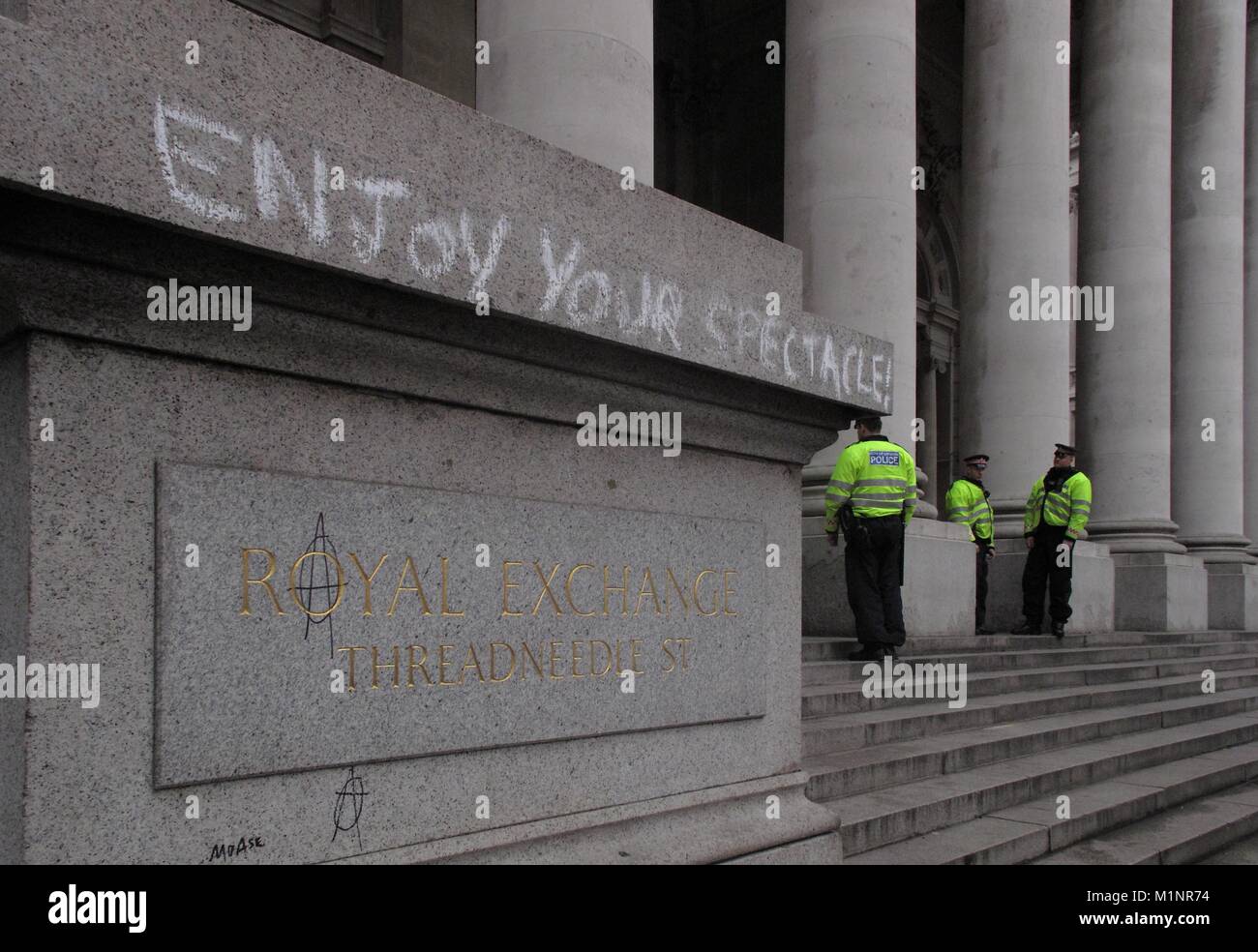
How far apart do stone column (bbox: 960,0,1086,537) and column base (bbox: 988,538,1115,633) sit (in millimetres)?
379

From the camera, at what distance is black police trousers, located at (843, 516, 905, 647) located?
8.25 metres

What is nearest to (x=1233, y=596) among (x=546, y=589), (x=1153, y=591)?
(x=1153, y=591)

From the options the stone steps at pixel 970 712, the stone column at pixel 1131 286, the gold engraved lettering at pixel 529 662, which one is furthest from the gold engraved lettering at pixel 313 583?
the stone column at pixel 1131 286

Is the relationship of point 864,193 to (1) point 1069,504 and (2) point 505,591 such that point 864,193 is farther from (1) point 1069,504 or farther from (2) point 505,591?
(2) point 505,591

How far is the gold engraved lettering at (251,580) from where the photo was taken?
253 centimetres

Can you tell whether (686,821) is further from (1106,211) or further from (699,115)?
(699,115)

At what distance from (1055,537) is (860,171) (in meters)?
4.89

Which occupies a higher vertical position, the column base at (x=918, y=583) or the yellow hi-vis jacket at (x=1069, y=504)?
the yellow hi-vis jacket at (x=1069, y=504)

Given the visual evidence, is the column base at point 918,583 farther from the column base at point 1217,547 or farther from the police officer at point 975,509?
the column base at point 1217,547

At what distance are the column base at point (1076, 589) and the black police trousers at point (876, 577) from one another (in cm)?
598

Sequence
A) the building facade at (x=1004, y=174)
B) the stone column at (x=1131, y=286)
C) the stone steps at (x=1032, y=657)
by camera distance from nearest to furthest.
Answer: the stone steps at (x=1032, y=657) → the building facade at (x=1004, y=174) → the stone column at (x=1131, y=286)

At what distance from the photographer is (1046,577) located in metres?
12.9

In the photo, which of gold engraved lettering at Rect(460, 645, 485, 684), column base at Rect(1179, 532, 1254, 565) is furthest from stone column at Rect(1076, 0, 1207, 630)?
gold engraved lettering at Rect(460, 645, 485, 684)

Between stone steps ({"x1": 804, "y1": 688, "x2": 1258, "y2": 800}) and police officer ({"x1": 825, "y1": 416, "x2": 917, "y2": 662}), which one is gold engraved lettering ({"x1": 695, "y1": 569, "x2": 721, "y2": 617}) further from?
police officer ({"x1": 825, "y1": 416, "x2": 917, "y2": 662})
